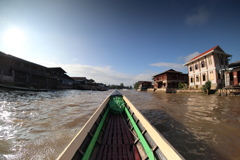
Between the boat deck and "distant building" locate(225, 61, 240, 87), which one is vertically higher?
"distant building" locate(225, 61, 240, 87)

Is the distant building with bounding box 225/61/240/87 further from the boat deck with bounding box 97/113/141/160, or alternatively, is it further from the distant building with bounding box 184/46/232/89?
the boat deck with bounding box 97/113/141/160

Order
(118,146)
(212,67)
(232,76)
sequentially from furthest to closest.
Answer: (212,67)
(232,76)
(118,146)

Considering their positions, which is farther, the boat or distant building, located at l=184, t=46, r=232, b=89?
distant building, located at l=184, t=46, r=232, b=89

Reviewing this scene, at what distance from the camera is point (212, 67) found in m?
17.1

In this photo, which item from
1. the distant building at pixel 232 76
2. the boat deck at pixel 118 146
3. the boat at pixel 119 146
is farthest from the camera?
the distant building at pixel 232 76

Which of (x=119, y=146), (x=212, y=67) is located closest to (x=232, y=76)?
(x=212, y=67)

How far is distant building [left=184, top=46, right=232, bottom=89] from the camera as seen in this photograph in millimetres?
16406

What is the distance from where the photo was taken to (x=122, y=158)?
1.84 m

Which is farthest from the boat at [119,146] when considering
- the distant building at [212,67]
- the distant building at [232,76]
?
the distant building at [212,67]

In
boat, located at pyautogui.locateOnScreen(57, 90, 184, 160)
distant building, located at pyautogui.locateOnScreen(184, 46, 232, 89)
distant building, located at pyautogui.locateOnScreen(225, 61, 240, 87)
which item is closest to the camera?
boat, located at pyautogui.locateOnScreen(57, 90, 184, 160)

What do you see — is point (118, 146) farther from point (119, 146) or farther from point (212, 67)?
point (212, 67)

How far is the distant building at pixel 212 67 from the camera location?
16406 millimetres

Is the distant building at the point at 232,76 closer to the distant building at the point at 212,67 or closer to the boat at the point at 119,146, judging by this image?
the distant building at the point at 212,67

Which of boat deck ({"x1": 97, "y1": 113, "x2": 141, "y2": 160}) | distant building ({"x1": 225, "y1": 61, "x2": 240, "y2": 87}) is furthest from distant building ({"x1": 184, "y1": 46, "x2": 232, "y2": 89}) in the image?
boat deck ({"x1": 97, "y1": 113, "x2": 141, "y2": 160})
